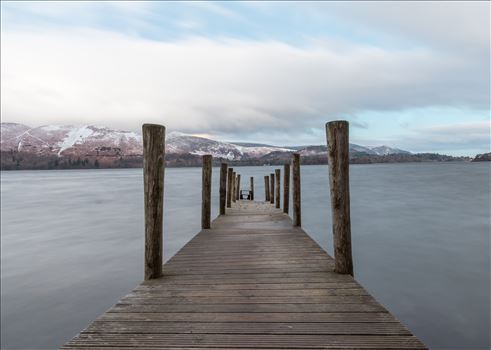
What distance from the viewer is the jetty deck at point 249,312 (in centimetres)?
289

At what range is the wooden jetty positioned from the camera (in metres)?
2.90

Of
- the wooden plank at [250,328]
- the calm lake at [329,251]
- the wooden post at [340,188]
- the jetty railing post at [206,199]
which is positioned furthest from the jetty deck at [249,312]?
the calm lake at [329,251]

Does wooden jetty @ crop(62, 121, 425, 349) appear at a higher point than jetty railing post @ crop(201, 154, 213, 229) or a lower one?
A: lower

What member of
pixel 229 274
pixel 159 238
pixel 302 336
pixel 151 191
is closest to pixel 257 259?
pixel 229 274

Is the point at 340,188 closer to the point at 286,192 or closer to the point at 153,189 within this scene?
the point at 153,189

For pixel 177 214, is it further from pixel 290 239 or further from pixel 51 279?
pixel 290 239

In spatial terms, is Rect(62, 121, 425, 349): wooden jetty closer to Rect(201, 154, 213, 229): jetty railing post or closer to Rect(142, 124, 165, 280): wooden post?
Rect(142, 124, 165, 280): wooden post

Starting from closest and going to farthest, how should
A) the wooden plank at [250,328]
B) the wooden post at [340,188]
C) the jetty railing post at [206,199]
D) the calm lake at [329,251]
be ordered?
the wooden plank at [250,328]
the wooden post at [340,188]
the calm lake at [329,251]
the jetty railing post at [206,199]

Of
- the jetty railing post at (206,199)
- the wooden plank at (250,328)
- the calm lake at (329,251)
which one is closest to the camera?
the wooden plank at (250,328)

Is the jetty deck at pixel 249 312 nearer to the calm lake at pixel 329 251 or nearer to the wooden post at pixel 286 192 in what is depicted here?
the calm lake at pixel 329 251

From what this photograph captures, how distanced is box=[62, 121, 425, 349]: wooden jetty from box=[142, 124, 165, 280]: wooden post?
0.06ft

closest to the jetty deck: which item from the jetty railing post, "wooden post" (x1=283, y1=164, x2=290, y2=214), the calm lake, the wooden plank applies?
the wooden plank

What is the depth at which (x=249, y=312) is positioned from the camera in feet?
11.3

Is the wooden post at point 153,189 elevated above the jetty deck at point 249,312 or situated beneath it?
elevated above
